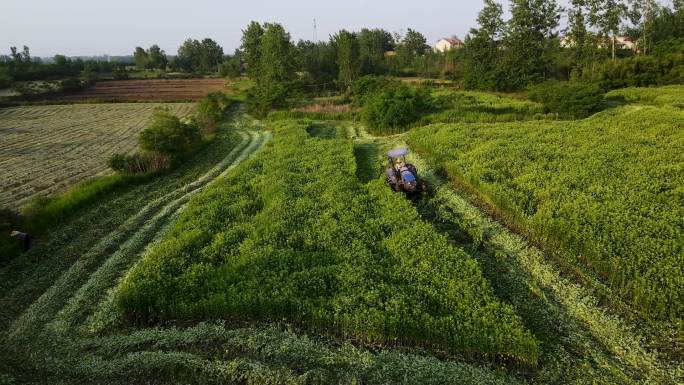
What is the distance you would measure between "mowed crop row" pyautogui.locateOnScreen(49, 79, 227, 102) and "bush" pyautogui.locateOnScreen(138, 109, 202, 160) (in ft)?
122

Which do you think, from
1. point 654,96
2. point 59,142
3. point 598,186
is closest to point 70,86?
point 59,142

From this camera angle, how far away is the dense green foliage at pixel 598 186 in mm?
10477

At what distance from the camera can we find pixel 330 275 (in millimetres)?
11086

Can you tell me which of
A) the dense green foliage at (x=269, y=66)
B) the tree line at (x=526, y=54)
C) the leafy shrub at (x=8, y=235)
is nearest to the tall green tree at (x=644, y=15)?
the tree line at (x=526, y=54)

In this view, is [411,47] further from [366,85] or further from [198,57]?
[198,57]

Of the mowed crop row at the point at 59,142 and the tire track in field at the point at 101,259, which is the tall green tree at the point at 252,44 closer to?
the mowed crop row at the point at 59,142

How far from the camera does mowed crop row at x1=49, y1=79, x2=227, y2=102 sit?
6262 cm

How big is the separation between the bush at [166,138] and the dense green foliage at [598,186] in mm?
15649

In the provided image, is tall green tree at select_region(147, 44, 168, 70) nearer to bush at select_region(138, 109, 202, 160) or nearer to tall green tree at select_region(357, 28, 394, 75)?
tall green tree at select_region(357, 28, 394, 75)

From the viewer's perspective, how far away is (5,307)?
445 inches

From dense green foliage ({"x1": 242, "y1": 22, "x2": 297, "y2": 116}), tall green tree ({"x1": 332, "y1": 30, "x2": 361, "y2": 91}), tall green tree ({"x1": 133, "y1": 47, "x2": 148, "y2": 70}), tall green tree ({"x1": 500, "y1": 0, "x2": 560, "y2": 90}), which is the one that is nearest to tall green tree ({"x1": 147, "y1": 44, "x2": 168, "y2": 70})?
tall green tree ({"x1": 133, "y1": 47, "x2": 148, "y2": 70})

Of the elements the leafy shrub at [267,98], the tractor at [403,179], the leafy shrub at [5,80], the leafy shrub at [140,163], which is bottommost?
the tractor at [403,179]

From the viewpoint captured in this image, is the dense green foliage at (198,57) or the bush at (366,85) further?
the dense green foliage at (198,57)

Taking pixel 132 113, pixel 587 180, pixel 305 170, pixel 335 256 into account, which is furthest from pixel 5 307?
pixel 132 113
